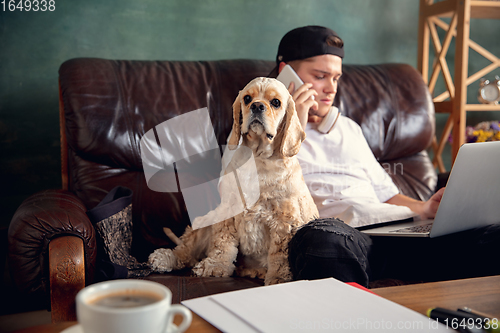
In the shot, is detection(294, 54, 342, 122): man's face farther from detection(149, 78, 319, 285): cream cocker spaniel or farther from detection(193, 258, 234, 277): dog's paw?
detection(193, 258, 234, 277): dog's paw

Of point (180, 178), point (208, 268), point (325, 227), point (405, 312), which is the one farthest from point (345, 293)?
point (180, 178)

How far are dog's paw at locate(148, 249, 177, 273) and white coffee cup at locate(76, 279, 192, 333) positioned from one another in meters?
1.01

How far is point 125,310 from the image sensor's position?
40cm

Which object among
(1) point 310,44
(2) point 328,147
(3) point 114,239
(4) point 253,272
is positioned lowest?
(4) point 253,272

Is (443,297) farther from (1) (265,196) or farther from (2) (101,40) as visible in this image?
(2) (101,40)

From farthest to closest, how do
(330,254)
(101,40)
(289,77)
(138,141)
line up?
1. (101,40)
2. (138,141)
3. (289,77)
4. (330,254)

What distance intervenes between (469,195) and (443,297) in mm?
547

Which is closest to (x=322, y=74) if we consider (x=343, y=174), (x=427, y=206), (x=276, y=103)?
(x=343, y=174)

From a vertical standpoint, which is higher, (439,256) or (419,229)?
(419,229)

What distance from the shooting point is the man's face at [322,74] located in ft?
5.90

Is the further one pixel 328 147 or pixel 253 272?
pixel 328 147

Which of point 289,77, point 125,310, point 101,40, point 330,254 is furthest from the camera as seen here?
point 101,40

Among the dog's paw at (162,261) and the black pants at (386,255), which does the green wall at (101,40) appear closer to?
the dog's paw at (162,261)

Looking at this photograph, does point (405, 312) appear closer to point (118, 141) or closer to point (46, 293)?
point (46, 293)
